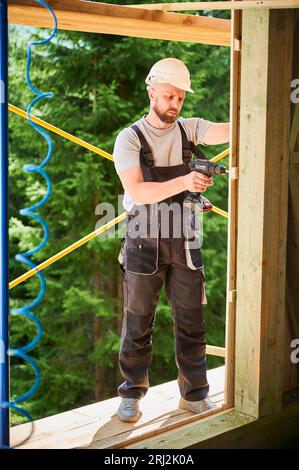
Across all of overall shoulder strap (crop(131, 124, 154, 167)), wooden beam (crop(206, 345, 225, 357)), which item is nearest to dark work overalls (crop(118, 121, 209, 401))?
overall shoulder strap (crop(131, 124, 154, 167))

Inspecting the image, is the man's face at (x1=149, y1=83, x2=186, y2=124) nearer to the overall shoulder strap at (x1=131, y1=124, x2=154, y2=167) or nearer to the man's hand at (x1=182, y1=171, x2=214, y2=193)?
the overall shoulder strap at (x1=131, y1=124, x2=154, y2=167)

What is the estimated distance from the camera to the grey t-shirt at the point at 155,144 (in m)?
3.14

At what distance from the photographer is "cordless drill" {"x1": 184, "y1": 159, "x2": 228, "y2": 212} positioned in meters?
3.06

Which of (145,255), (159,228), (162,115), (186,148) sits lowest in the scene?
(145,255)

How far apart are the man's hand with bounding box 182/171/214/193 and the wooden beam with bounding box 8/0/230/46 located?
2.88ft

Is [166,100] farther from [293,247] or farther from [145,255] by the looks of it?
[293,247]

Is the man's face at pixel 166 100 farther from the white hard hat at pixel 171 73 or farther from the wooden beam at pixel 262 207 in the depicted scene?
the wooden beam at pixel 262 207

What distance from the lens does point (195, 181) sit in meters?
3.05

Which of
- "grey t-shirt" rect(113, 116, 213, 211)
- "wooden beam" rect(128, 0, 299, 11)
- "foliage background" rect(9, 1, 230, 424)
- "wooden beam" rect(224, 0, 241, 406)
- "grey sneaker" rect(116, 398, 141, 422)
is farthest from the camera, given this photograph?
"foliage background" rect(9, 1, 230, 424)

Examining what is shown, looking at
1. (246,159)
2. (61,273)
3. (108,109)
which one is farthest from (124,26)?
(61,273)

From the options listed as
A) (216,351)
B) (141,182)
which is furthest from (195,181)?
(216,351)

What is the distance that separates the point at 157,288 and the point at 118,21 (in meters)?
1.31
